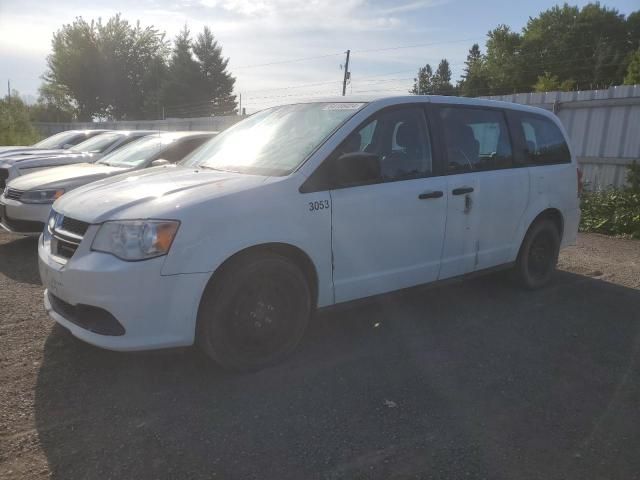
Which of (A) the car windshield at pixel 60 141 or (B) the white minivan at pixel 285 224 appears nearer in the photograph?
(B) the white minivan at pixel 285 224

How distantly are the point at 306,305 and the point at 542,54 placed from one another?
63.9m

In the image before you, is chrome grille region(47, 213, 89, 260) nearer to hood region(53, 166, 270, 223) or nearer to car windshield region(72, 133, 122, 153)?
hood region(53, 166, 270, 223)

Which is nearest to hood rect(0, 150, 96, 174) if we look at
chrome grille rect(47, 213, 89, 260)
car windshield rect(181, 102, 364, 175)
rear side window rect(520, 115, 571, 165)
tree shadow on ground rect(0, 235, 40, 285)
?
tree shadow on ground rect(0, 235, 40, 285)

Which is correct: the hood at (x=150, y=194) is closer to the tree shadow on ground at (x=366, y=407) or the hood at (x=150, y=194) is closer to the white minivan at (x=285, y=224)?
the white minivan at (x=285, y=224)

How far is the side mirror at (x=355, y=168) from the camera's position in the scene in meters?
3.44

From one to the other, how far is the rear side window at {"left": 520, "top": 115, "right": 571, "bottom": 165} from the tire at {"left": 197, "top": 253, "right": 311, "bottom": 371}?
2.83 metres

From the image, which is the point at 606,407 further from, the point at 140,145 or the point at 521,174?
the point at 140,145

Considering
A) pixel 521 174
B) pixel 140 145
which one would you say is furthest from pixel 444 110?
pixel 140 145

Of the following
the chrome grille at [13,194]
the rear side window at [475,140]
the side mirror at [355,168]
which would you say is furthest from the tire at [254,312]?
the chrome grille at [13,194]

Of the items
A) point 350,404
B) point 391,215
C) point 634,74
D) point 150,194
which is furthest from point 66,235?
point 634,74

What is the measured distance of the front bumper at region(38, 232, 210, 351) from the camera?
2.85 metres

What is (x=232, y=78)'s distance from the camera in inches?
2493

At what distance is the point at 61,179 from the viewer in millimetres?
6391

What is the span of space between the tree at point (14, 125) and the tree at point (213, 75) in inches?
1518
